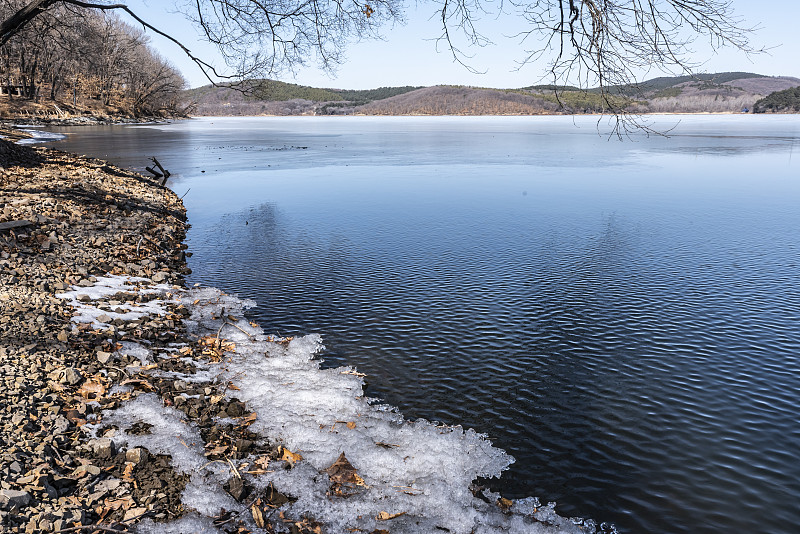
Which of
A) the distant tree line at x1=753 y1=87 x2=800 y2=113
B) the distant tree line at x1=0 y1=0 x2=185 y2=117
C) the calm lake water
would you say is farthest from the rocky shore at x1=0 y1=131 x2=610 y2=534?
the distant tree line at x1=753 y1=87 x2=800 y2=113

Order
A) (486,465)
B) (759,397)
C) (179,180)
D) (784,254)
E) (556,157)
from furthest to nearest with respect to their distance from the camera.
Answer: (556,157), (179,180), (784,254), (759,397), (486,465)

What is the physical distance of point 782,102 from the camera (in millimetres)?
187125

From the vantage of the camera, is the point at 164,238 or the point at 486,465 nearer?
the point at 486,465

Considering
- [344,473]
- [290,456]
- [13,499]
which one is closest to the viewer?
[13,499]

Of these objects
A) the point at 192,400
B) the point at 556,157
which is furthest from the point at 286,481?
the point at 556,157

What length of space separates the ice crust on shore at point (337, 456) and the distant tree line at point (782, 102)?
752ft

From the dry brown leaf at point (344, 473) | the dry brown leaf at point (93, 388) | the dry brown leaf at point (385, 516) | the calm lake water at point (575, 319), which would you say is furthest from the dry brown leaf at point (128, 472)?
the calm lake water at point (575, 319)

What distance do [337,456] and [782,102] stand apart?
763 feet

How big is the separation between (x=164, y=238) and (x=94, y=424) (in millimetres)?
12566

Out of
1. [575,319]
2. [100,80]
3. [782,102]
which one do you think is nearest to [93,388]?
[575,319]

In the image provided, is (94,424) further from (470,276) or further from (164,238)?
(164,238)

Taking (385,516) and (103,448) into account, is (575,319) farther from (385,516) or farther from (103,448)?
(103,448)

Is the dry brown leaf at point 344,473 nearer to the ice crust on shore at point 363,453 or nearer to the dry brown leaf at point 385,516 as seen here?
the ice crust on shore at point 363,453

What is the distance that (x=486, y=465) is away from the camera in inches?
286
